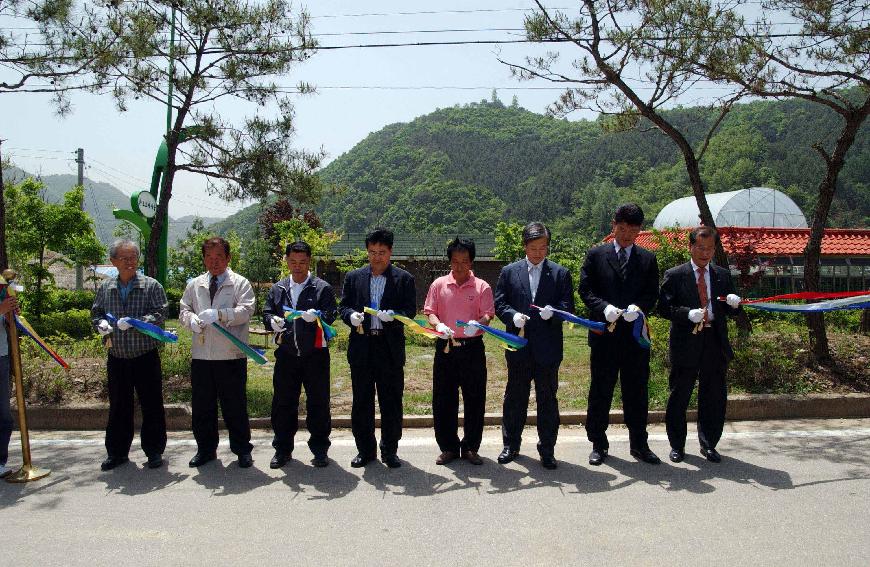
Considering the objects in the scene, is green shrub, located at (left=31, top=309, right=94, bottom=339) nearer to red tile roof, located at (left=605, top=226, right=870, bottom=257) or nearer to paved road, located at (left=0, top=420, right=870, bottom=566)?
paved road, located at (left=0, top=420, right=870, bottom=566)

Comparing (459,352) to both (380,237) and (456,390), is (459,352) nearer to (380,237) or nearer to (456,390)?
(456,390)

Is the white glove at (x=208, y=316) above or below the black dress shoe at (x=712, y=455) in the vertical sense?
Result: above

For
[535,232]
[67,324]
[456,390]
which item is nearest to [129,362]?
[456,390]

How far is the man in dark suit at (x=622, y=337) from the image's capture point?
5.57 metres

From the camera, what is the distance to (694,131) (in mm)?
59656

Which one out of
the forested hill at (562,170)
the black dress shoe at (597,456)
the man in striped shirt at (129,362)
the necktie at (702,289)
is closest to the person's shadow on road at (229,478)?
the man in striped shirt at (129,362)

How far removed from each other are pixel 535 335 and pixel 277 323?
204cm

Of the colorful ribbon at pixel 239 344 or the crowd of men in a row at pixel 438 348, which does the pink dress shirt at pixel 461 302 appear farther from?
the colorful ribbon at pixel 239 344

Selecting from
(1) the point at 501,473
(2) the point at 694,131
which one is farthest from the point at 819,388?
(2) the point at 694,131

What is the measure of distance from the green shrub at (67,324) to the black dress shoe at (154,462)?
1100cm

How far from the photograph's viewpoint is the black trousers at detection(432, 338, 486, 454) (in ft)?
18.1

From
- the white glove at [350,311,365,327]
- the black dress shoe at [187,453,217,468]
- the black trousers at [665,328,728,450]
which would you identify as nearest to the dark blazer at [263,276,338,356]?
the white glove at [350,311,365,327]

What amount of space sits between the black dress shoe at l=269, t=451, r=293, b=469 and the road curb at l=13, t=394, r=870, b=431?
123 centimetres

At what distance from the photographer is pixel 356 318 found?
5.30 metres
